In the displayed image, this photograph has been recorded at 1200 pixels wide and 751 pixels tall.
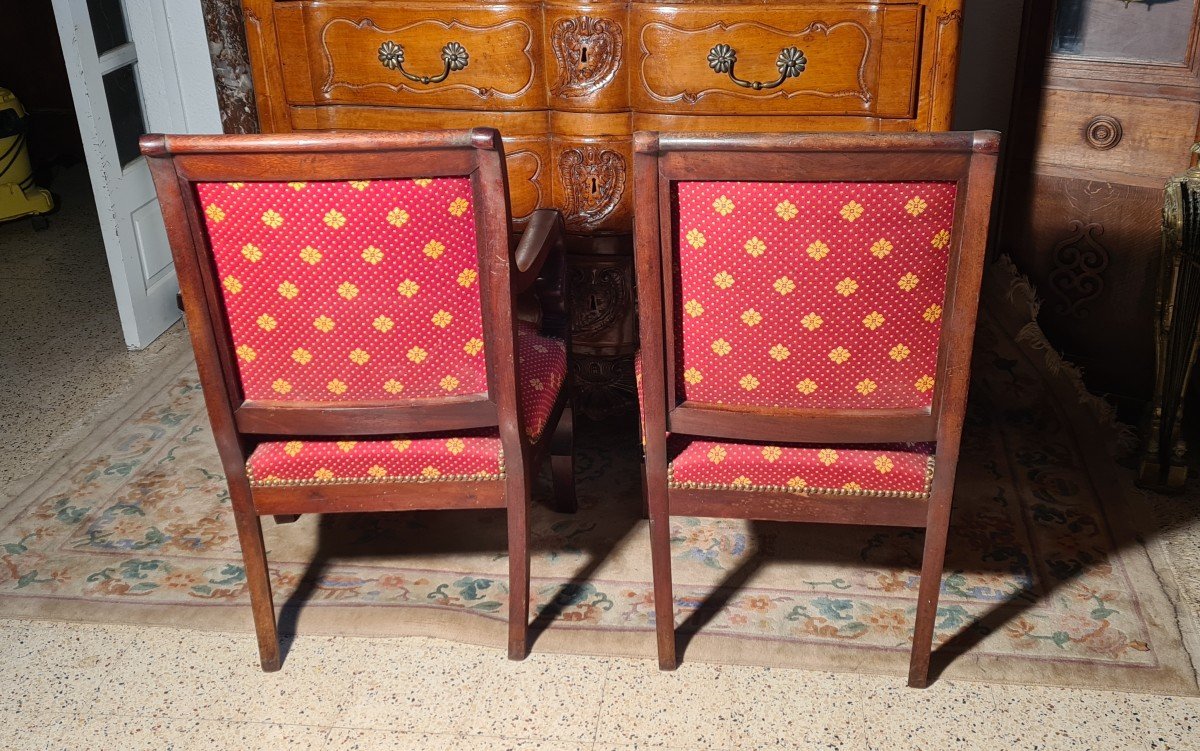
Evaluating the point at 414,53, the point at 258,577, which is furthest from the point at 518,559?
the point at 414,53

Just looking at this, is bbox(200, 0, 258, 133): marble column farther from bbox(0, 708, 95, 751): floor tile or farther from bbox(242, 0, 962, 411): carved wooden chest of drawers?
bbox(0, 708, 95, 751): floor tile

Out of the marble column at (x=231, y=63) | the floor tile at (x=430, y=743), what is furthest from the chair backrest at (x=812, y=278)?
the marble column at (x=231, y=63)

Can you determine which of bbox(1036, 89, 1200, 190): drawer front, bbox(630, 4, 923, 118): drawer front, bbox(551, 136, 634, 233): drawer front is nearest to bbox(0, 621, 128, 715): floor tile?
bbox(551, 136, 634, 233): drawer front

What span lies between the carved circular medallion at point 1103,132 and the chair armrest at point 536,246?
1.37 metres

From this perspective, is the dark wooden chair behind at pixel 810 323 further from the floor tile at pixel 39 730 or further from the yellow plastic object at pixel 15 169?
the yellow plastic object at pixel 15 169

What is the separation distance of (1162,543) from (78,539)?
2.43m

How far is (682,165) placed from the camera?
158cm

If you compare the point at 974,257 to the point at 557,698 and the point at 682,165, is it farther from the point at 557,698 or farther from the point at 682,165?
the point at 557,698

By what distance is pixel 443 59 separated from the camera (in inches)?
97.8

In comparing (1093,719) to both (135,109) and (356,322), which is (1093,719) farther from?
(135,109)

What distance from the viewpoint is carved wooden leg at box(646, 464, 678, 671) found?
185cm

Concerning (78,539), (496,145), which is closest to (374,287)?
(496,145)

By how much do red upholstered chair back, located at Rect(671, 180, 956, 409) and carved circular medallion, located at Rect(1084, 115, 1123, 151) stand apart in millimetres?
1283

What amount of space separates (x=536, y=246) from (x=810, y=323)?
601mm
